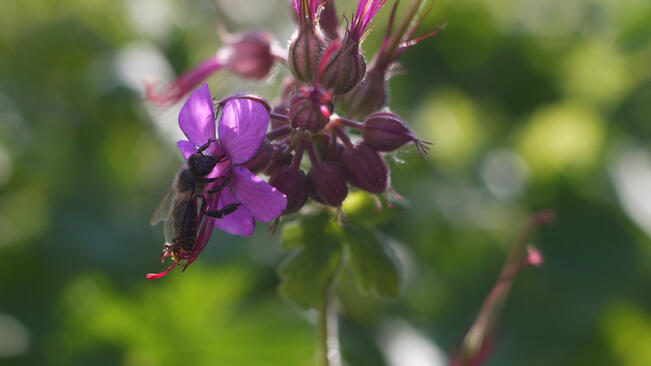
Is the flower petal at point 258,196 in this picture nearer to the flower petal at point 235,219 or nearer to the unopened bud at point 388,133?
the flower petal at point 235,219

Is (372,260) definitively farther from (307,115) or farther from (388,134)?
(307,115)

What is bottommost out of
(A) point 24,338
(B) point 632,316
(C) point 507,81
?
(B) point 632,316

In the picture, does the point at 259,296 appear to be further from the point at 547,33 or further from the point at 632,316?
the point at 547,33

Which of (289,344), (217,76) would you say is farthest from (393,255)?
(289,344)

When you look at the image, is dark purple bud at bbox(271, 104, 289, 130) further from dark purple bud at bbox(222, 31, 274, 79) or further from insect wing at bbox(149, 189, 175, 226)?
dark purple bud at bbox(222, 31, 274, 79)

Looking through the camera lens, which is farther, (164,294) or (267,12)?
(267,12)

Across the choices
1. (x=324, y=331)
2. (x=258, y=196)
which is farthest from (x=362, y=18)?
(x=324, y=331)

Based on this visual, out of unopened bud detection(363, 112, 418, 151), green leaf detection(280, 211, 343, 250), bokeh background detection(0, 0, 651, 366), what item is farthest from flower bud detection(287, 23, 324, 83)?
bokeh background detection(0, 0, 651, 366)
